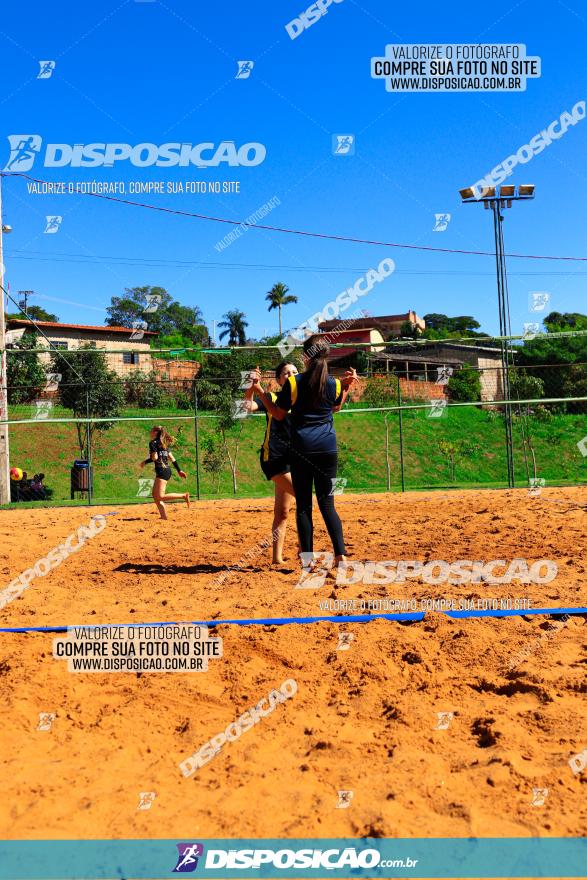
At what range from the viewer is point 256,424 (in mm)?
26875

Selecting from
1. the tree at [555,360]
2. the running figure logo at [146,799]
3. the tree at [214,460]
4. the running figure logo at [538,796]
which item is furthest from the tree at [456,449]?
the running figure logo at [146,799]

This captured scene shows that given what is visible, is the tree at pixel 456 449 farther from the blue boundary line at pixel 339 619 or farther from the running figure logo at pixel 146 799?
the running figure logo at pixel 146 799

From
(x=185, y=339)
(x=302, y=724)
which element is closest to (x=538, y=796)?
(x=302, y=724)

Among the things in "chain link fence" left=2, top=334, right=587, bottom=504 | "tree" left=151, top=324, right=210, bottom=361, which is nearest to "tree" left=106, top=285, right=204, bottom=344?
"tree" left=151, top=324, right=210, bottom=361

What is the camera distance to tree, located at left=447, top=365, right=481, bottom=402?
60.3 feet

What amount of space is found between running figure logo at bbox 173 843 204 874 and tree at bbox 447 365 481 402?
637 inches

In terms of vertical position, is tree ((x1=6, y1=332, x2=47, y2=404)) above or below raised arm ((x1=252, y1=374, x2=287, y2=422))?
above

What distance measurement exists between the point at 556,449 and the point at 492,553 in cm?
1620

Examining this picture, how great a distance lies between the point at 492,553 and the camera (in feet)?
23.1

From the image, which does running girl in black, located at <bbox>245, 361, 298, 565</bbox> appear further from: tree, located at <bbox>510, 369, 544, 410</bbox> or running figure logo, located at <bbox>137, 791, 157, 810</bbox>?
tree, located at <bbox>510, 369, 544, 410</bbox>

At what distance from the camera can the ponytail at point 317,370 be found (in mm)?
6090

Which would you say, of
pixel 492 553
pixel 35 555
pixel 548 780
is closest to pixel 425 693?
pixel 548 780

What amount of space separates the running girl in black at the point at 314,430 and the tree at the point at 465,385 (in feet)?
39.9

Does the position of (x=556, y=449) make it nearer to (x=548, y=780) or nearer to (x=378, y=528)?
(x=378, y=528)
